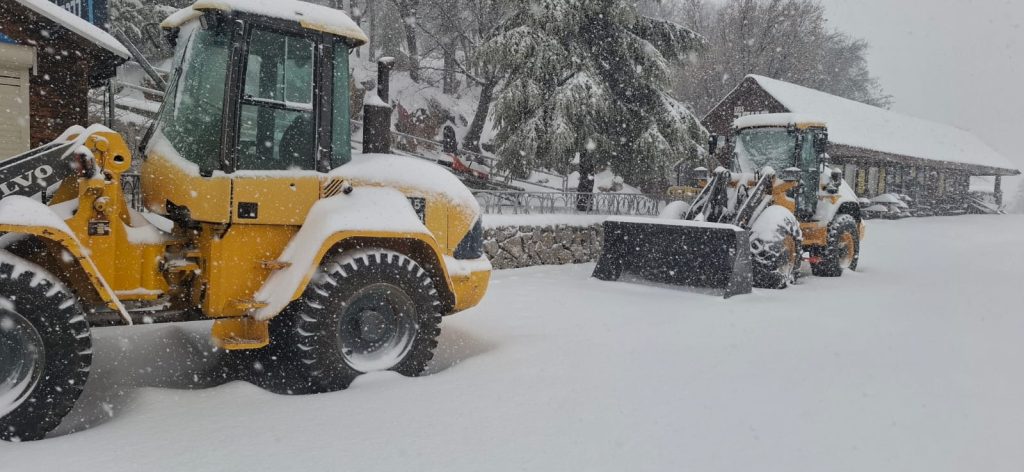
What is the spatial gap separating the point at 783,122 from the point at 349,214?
876 centimetres

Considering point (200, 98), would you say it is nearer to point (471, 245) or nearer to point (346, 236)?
point (346, 236)

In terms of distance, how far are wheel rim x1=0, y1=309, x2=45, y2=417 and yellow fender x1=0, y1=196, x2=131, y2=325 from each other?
395mm

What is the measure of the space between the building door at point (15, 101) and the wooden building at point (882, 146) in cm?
2017

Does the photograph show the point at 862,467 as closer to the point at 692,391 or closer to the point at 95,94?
the point at 692,391

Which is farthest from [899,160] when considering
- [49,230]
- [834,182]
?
[49,230]

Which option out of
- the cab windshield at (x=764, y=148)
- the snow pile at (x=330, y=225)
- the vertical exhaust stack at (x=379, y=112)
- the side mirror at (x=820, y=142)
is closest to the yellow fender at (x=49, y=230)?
the snow pile at (x=330, y=225)

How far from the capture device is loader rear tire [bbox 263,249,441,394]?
4.50 metres

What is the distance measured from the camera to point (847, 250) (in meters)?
12.3

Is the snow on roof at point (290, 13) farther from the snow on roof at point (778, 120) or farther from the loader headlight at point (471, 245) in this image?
the snow on roof at point (778, 120)

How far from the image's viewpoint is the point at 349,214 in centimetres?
463

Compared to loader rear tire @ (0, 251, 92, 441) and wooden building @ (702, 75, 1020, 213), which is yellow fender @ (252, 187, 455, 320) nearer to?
loader rear tire @ (0, 251, 92, 441)

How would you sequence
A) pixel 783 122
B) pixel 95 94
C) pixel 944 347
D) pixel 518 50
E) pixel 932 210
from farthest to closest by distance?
pixel 932 210, pixel 95 94, pixel 518 50, pixel 783 122, pixel 944 347

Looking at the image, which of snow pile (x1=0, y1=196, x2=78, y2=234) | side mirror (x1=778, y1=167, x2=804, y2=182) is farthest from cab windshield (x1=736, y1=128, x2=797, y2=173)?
snow pile (x1=0, y1=196, x2=78, y2=234)

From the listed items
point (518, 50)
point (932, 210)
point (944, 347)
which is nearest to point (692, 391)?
point (944, 347)
